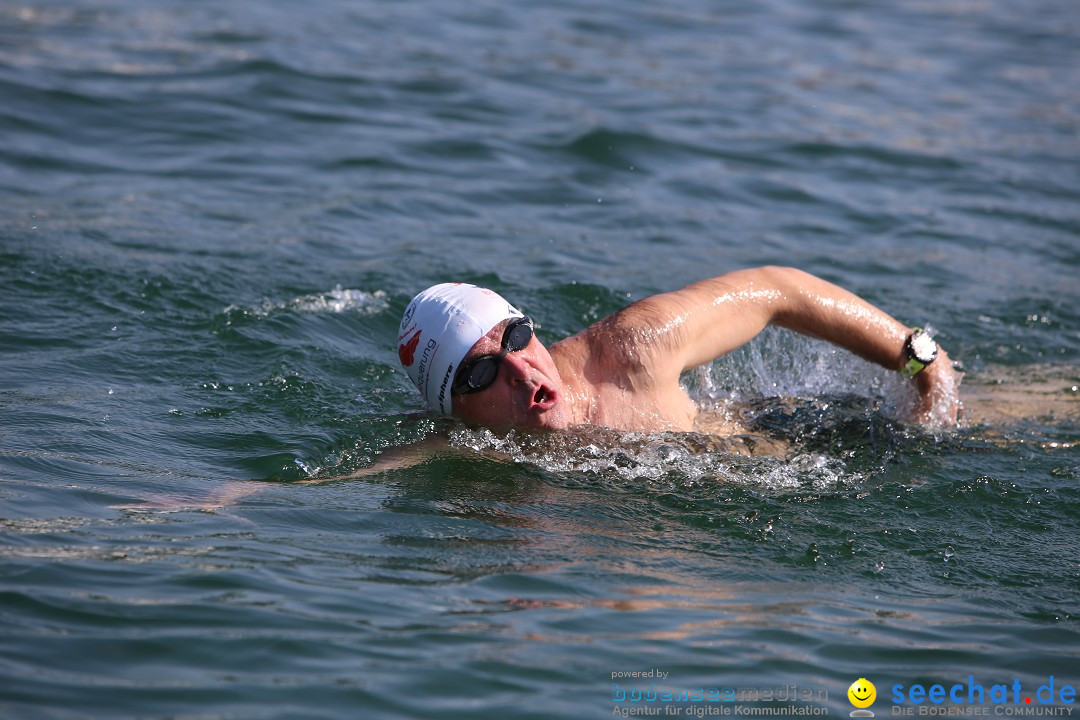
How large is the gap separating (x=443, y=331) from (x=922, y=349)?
93.0 inches

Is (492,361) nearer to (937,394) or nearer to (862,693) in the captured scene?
(862,693)

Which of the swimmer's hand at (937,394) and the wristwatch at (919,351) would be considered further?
the swimmer's hand at (937,394)

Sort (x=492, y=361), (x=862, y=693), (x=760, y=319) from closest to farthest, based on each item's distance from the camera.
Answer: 1. (x=862, y=693)
2. (x=492, y=361)
3. (x=760, y=319)

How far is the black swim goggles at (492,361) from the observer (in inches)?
212

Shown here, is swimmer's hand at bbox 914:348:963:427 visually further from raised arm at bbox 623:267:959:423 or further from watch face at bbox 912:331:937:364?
watch face at bbox 912:331:937:364

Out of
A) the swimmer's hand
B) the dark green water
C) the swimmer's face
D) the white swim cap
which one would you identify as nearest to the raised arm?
the swimmer's hand

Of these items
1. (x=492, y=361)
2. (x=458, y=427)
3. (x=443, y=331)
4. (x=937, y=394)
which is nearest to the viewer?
(x=492, y=361)

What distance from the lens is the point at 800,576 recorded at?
4.61 m

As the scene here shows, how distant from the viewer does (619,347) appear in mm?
5637

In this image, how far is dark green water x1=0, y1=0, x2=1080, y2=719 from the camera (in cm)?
400

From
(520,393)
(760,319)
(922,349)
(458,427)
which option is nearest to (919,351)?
(922,349)

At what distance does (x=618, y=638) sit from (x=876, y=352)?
8.49 feet

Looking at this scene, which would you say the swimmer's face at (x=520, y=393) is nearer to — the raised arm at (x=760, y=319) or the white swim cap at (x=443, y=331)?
the white swim cap at (x=443, y=331)

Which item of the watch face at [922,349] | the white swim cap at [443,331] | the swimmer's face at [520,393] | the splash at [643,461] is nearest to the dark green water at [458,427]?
the splash at [643,461]
